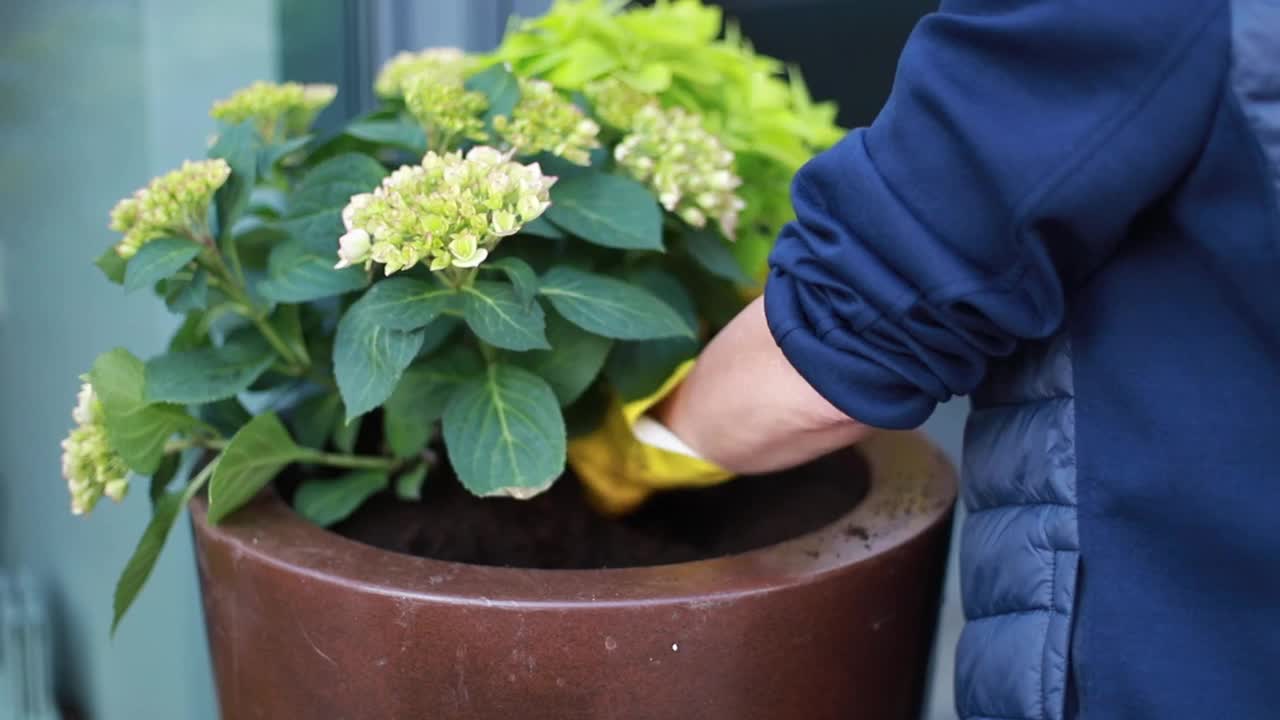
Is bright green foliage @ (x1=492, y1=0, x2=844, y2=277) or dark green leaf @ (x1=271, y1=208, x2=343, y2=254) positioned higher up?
bright green foliage @ (x1=492, y1=0, x2=844, y2=277)

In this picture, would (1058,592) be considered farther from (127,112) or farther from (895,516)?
(127,112)

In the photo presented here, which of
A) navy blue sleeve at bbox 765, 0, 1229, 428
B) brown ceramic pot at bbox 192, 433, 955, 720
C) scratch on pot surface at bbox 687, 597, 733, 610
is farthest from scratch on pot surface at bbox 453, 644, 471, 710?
navy blue sleeve at bbox 765, 0, 1229, 428

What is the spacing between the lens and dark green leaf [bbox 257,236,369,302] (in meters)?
0.74

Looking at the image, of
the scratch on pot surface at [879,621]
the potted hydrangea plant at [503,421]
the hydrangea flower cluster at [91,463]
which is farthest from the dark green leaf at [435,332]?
the scratch on pot surface at [879,621]

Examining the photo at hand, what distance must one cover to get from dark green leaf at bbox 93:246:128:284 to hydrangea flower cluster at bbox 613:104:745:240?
13.4 inches

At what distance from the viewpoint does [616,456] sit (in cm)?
85

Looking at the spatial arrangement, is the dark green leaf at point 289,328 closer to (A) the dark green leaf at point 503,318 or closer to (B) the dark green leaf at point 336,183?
(B) the dark green leaf at point 336,183

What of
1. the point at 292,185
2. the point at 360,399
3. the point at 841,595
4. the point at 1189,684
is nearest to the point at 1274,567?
the point at 1189,684

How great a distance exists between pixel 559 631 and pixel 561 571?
4cm

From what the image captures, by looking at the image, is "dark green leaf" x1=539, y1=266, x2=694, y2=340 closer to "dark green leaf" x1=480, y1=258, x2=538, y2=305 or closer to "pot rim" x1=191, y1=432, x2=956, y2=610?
"dark green leaf" x1=480, y1=258, x2=538, y2=305

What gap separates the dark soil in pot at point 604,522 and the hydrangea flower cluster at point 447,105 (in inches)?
10.7

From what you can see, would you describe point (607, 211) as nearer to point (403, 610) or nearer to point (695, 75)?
point (695, 75)

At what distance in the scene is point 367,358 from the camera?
0.67m

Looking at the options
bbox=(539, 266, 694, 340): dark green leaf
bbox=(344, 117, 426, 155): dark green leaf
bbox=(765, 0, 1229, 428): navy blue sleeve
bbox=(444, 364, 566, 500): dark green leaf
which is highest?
bbox=(765, 0, 1229, 428): navy blue sleeve
